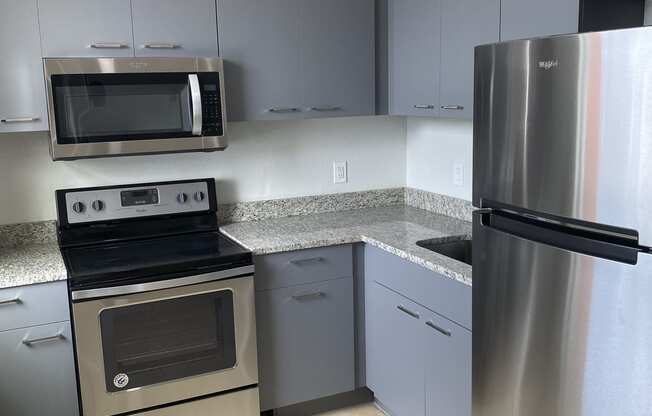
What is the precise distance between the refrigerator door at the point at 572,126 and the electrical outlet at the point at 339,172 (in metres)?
1.59

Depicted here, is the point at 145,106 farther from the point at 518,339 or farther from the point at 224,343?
the point at 518,339

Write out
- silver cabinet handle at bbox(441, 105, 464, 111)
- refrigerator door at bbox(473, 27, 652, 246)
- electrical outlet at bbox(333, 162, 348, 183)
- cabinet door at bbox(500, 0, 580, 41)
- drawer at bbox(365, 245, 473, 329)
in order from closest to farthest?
refrigerator door at bbox(473, 27, 652, 246)
cabinet door at bbox(500, 0, 580, 41)
drawer at bbox(365, 245, 473, 329)
silver cabinet handle at bbox(441, 105, 464, 111)
electrical outlet at bbox(333, 162, 348, 183)

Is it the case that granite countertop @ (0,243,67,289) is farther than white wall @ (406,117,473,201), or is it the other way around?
white wall @ (406,117,473,201)

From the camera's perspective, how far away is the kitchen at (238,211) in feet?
7.88

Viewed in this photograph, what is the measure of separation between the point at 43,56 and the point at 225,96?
70 cm

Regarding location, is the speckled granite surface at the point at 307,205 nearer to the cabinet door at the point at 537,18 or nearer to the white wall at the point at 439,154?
the white wall at the point at 439,154

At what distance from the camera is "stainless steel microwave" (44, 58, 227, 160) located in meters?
2.50

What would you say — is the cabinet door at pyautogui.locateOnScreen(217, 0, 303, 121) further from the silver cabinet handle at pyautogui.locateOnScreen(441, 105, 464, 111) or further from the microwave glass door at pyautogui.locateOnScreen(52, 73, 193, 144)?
the silver cabinet handle at pyautogui.locateOnScreen(441, 105, 464, 111)

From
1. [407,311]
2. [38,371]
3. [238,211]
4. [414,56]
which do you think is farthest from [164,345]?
[414,56]

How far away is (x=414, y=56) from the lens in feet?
9.46

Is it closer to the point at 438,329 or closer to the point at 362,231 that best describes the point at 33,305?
the point at 362,231

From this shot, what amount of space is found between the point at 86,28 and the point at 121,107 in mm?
318

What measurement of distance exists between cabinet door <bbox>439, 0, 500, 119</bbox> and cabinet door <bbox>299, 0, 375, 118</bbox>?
0.47 m

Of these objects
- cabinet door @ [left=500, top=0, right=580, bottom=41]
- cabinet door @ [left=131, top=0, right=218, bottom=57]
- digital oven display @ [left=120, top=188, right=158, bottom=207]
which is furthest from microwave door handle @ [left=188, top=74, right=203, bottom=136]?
cabinet door @ [left=500, top=0, right=580, bottom=41]
